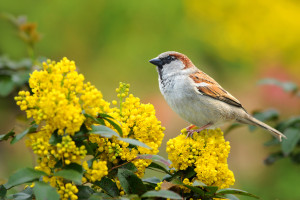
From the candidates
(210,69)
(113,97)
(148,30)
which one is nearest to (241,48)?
(210,69)

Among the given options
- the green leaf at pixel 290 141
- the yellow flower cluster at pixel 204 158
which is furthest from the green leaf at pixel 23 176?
the green leaf at pixel 290 141

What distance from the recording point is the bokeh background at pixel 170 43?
5555mm

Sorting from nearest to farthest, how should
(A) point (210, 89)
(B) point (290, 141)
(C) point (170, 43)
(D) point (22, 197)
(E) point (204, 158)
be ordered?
(D) point (22, 197) < (E) point (204, 158) < (B) point (290, 141) < (A) point (210, 89) < (C) point (170, 43)

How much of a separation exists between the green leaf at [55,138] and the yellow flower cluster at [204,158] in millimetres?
391

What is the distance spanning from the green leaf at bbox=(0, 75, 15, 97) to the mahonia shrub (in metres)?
0.89

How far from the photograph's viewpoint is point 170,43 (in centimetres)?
577

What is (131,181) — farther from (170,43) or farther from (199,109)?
(170,43)

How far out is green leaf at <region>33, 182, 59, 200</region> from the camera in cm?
105

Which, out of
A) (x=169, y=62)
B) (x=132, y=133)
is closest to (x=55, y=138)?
(x=132, y=133)

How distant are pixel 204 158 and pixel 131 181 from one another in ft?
0.88

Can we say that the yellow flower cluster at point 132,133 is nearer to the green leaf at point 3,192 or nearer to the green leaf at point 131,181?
the green leaf at point 131,181

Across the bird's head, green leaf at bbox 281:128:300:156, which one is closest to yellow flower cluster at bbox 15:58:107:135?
the bird's head

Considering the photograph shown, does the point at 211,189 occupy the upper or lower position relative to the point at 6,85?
lower

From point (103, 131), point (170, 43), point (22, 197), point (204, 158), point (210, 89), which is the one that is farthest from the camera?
point (170, 43)
